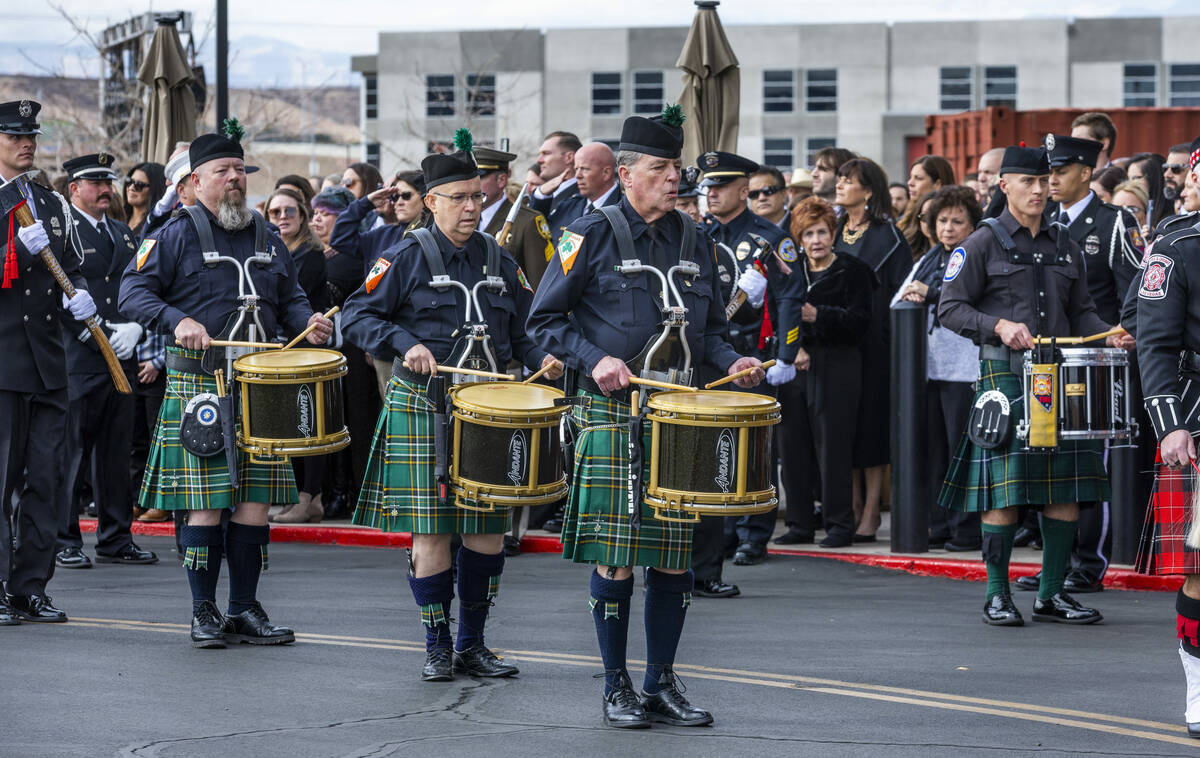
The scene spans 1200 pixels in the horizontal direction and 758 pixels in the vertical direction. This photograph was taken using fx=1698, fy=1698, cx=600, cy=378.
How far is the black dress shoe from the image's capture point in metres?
7.88

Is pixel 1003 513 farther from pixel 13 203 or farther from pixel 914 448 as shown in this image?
pixel 13 203

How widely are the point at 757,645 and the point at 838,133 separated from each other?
5226 cm

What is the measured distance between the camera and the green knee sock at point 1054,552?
311 inches

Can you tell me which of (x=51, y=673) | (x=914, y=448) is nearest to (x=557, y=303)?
(x=51, y=673)

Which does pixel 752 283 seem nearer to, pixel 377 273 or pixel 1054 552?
pixel 1054 552

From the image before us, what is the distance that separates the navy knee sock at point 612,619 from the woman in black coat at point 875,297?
15.8 ft

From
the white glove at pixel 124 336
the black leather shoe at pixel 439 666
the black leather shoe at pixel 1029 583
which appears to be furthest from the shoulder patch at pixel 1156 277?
the white glove at pixel 124 336

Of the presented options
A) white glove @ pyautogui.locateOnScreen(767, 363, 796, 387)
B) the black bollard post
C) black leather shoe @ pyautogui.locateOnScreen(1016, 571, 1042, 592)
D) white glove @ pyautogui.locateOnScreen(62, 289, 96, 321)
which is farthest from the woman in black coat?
white glove @ pyautogui.locateOnScreen(62, 289, 96, 321)

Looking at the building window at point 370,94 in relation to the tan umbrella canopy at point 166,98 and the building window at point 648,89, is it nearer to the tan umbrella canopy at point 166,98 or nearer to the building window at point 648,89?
the building window at point 648,89

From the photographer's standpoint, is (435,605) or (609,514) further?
(435,605)

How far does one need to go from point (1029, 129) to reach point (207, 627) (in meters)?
13.5

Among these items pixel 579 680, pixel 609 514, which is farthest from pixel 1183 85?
pixel 609 514

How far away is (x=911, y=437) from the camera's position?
9727 mm

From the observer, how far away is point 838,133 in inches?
2290
